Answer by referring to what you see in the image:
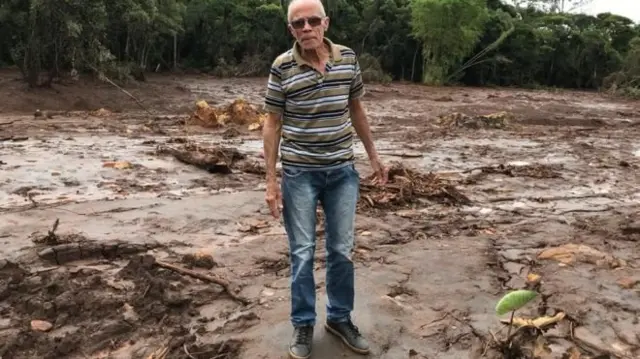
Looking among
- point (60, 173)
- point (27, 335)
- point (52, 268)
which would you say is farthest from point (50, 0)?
point (27, 335)

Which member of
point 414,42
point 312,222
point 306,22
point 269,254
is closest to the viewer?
point 306,22

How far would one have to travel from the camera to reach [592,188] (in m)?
9.07

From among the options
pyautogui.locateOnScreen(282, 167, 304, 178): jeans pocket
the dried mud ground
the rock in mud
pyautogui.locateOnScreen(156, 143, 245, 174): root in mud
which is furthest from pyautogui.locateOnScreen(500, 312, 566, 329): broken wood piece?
pyautogui.locateOnScreen(156, 143, 245, 174): root in mud

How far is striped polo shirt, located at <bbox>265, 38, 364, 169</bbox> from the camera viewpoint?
3061mm

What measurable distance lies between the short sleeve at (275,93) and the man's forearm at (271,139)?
0.06 m

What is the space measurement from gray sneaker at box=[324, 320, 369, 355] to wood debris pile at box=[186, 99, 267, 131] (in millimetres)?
11474

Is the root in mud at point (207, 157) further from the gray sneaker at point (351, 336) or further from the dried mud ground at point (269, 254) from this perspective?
the gray sneaker at point (351, 336)

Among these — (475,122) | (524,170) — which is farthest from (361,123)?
(475,122)

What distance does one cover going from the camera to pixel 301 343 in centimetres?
327

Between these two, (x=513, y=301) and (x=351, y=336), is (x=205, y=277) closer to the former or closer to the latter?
(x=351, y=336)

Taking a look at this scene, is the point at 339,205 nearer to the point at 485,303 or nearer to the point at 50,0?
the point at 485,303

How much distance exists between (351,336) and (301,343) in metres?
0.29

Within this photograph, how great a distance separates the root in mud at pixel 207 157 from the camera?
8984 mm

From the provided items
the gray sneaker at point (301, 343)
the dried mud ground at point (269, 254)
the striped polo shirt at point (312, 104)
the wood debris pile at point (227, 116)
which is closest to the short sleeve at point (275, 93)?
the striped polo shirt at point (312, 104)
